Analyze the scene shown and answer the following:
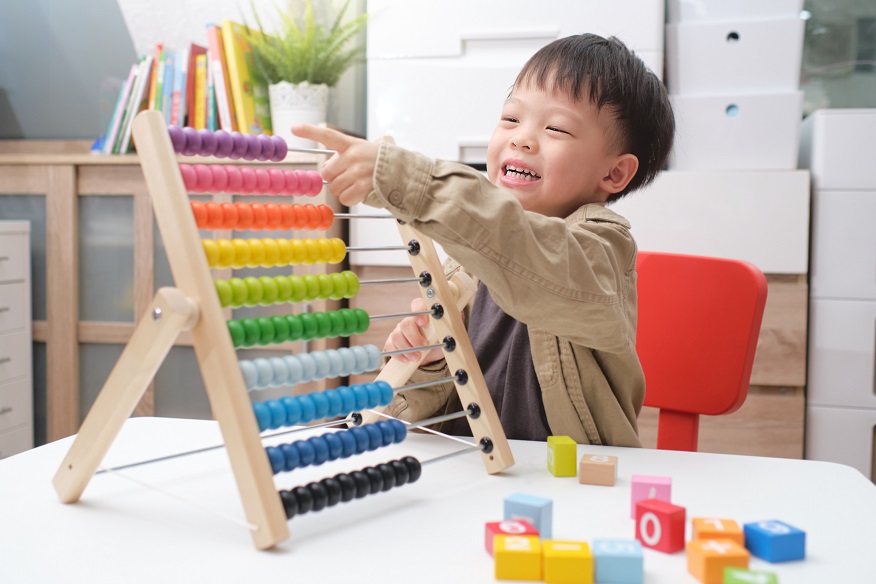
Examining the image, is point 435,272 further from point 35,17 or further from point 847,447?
point 35,17

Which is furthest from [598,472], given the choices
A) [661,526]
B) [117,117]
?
[117,117]

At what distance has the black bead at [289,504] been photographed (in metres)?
0.66

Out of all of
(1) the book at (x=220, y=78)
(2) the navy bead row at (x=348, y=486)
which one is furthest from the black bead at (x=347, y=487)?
(1) the book at (x=220, y=78)

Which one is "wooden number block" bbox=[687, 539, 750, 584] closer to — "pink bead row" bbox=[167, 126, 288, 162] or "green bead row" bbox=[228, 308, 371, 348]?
"green bead row" bbox=[228, 308, 371, 348]

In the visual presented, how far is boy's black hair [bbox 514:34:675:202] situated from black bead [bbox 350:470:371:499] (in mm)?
622

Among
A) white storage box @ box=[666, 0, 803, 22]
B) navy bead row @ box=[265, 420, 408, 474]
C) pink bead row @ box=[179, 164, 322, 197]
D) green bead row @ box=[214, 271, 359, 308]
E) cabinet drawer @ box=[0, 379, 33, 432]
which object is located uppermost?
white storage box @ box=[666, 0, 803, 22]

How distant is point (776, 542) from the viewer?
611 mm

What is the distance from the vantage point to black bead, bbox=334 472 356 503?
72 cm

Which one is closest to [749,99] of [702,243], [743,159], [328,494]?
[743,159]

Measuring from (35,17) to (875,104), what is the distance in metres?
2.94

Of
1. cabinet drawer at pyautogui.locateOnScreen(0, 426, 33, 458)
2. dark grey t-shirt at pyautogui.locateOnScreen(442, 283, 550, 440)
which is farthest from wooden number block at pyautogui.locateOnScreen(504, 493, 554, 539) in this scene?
cabinet drawer at pyautogui.locateOnScreen(0, 426, 33, 458)

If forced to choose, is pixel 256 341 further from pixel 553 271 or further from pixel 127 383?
pixel 553 271

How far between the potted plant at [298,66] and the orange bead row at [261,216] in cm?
165

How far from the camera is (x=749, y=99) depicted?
2.26 meters
